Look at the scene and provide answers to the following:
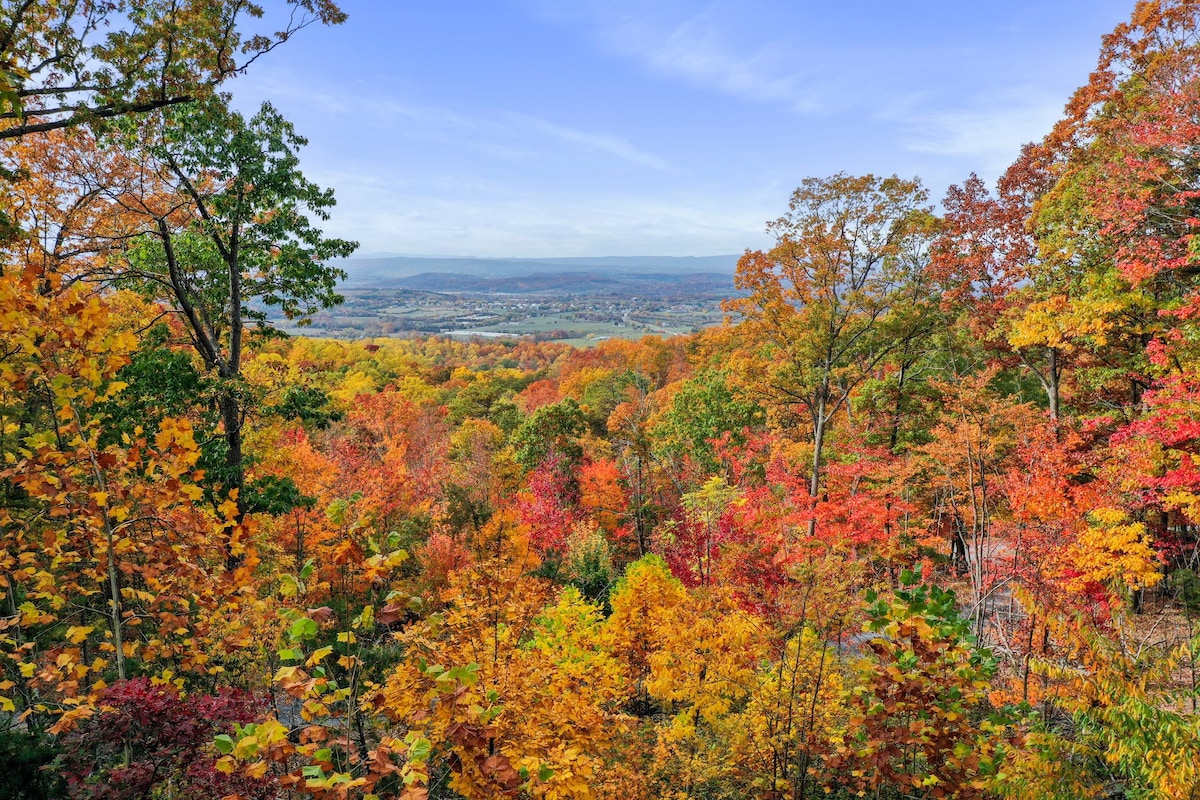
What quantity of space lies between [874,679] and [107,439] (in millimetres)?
13429

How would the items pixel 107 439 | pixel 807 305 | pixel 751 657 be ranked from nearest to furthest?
pixel 751 657, pixel 107 439, pixel 807 305

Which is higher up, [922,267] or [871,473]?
[922,267]

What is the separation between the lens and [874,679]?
4609 mm

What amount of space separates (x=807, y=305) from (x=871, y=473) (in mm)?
5594

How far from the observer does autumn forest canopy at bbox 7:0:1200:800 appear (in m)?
4.46

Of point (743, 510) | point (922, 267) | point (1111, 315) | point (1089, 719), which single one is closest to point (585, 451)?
point (743, 510)

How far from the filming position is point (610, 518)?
27625 millimetres

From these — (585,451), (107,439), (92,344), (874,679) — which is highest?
(92,344)

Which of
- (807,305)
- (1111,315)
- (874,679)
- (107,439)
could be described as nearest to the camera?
(874,679)

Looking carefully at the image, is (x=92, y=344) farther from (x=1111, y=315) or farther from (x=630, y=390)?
(x=630, y=390)

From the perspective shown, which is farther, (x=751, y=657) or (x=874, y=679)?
(x=751, y=657)

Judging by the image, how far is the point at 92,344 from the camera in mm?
4078

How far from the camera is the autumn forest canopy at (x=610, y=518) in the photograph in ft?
14.6

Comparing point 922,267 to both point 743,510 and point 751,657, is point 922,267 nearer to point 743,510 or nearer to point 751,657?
point 743,510
